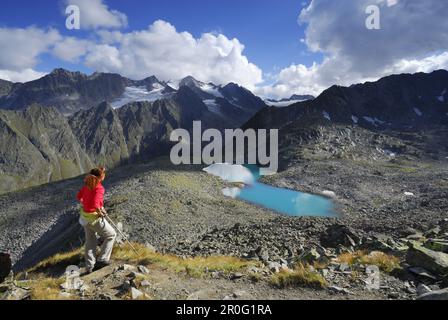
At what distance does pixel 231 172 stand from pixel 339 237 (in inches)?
2294

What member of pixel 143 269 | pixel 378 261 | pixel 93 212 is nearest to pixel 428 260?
pixel 378 261

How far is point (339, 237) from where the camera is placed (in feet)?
82.3

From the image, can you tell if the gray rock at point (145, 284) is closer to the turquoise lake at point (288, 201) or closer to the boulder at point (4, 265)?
the boulder at point (4, 265)

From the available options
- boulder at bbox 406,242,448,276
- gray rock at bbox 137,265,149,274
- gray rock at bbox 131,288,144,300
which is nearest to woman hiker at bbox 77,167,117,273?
gray rock at bbox 137,265,149,274

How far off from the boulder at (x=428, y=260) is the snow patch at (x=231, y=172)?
5768cm

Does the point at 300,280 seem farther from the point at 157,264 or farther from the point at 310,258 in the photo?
the point at 157,264

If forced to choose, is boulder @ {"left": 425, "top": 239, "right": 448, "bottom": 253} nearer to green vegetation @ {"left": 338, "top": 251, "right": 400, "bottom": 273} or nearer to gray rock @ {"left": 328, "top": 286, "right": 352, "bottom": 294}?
green vegetation @ {"left": 338, "top": 251, "right": 400, "bottom": 273}

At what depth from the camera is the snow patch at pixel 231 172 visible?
73956 mm

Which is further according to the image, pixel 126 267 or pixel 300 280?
pixel 126 267

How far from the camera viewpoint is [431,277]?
11.7 meters

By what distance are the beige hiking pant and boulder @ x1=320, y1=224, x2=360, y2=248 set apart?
16068 millimetres

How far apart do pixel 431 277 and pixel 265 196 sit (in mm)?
48541

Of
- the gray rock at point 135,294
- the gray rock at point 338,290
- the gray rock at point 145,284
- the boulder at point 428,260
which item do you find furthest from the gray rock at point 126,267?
the boulder at point 428,260
